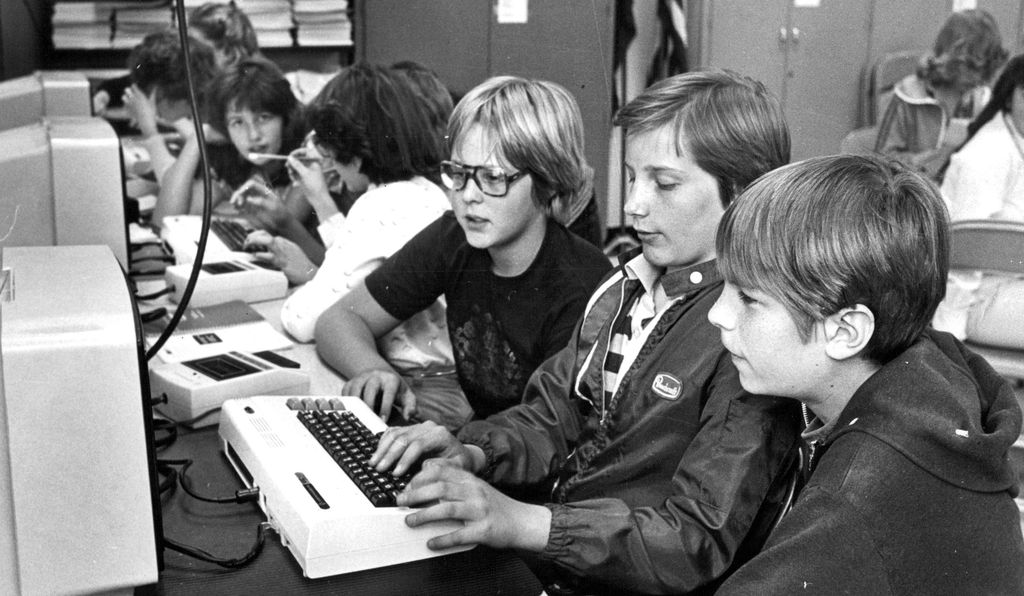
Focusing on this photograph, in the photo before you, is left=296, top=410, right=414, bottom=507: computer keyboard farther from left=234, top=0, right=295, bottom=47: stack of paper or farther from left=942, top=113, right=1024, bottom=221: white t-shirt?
left=234, top=0, right=295, bottom=47: stack of paper

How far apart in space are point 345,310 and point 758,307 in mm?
938

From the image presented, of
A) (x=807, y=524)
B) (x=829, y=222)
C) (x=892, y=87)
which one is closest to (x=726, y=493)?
(x=807, y=524)

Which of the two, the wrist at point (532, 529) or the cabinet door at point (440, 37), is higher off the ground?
the cabinet door at point (440, 37)

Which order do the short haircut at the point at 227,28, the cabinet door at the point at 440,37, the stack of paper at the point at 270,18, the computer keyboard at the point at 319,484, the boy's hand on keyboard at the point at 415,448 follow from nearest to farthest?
the computer keyboard at the point at 319,484, the boy's hand on keyboard at the point at 415,448, the cabinet door at the point at 440,37, the short haircut at the point at 227,28, the stack of paper at the point at 270,18

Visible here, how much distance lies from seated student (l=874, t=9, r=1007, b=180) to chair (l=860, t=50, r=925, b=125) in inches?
0.9

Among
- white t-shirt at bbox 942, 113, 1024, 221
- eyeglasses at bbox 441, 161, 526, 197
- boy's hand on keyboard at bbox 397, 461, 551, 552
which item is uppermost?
eyeglasses at bbox 441, 161, 526, 197

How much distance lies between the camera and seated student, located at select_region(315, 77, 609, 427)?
1.50 m

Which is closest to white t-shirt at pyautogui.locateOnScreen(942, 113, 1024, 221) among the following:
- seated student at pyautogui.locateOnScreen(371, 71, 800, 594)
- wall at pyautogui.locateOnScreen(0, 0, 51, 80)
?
seated student at pyautogui.locateOnScreen(371, 71, 800, 594)

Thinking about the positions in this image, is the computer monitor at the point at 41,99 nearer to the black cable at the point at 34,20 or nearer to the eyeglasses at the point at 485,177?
the eyeglasses at the point at 485,177

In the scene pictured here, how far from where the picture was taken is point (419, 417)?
1.45 metres

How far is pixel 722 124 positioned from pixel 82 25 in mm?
3438

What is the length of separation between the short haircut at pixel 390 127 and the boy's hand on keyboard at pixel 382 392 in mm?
534

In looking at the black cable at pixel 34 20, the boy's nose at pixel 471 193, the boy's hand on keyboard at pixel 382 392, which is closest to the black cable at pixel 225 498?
the boy's hand on keyboard at pixel 382 392

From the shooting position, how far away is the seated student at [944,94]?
88.5 inches
